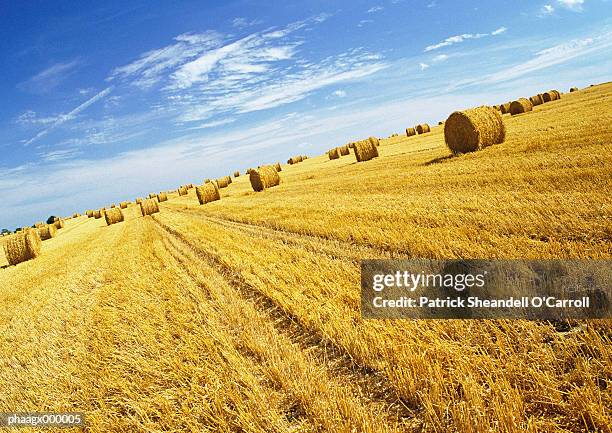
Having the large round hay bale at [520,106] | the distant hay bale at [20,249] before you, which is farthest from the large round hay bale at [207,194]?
the large round hay bale at [520,106]

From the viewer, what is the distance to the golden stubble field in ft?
8.54

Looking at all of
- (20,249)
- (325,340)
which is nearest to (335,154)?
(20,249)

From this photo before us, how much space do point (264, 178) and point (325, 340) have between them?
22950 mm

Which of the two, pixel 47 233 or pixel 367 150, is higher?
pixel 47 233

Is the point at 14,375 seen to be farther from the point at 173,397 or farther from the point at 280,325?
the point at 280,325

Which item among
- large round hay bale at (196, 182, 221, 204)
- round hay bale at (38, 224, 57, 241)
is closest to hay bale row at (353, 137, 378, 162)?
large round hay bale at (196, 182, 221, 204)

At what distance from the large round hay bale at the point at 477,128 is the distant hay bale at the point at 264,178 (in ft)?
44.1

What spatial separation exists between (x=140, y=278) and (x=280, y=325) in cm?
477

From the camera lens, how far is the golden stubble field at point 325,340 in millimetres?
2604

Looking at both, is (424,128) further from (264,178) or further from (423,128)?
(264,178)

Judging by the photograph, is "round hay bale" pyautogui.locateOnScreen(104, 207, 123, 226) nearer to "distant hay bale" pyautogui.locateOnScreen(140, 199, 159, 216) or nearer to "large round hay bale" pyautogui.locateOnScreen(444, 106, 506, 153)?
"distant hay bale" pyautogui.locateOnScreen(140, 199, 159, 216)

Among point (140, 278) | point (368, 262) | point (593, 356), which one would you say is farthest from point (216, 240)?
point (593, 356)

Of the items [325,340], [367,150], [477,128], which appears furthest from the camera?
[367,150]

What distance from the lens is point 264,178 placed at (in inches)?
1032
